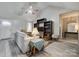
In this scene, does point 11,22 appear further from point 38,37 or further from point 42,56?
point 42,56

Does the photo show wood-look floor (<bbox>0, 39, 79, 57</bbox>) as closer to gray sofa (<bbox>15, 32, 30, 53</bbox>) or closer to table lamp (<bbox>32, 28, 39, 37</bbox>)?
gray sofa (<bbox>15, 32, 30, 53</bbox>)

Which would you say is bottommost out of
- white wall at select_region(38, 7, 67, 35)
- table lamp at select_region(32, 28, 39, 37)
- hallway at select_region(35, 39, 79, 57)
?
hallway at select_region(35, 39, 79, 57)

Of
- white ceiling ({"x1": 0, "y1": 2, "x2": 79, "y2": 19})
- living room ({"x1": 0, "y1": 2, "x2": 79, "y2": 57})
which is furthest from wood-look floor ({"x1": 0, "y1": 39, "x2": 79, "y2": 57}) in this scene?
white ceiling ({"x1": 0, "y1": 2, "x2": 79, "y2": 19})

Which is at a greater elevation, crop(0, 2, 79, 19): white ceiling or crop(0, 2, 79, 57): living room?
crop(0, 2, 79, 19): white ceiling

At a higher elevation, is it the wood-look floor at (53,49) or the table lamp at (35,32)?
the table lamp at (35,32)

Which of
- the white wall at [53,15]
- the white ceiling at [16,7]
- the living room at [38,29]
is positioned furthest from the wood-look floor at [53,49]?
the white ceiling at [16,7]

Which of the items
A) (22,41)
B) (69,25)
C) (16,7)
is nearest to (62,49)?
(69,25)

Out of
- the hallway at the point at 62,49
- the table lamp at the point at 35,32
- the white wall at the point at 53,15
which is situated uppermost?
the white wall at the point at 53,15

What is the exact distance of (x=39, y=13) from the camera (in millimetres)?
1906

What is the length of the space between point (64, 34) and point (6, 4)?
128 centimetres

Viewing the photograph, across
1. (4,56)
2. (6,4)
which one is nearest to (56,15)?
(6,4)

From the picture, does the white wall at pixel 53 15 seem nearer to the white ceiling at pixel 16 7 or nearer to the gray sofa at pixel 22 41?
the white ceiling at pixel 16 7

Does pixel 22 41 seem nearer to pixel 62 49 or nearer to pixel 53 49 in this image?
pixel 53 49

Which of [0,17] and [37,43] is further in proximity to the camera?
[37,43]
